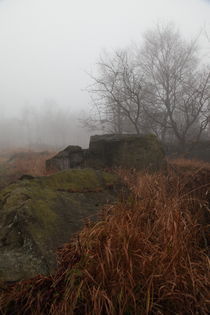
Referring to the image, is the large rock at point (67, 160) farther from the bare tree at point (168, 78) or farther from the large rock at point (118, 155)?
the bare tree at point (168, 78)

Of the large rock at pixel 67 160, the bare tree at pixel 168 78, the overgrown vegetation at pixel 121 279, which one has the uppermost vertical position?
the bare tree at pixel 168 78

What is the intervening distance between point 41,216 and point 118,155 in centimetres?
461

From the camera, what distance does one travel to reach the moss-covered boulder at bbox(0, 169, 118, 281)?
2.35m

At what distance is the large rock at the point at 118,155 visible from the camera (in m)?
7.12

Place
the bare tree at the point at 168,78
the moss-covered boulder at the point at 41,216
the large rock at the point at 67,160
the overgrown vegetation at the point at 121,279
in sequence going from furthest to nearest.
A: the bare tree at the point at 168,78, the large rock at the point at 67,160, the moss-covered boulder at the point at 41,216, the overgrown vegetation at the point at 121,279

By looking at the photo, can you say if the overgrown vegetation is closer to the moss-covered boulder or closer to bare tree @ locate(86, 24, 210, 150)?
the moss-covered boulder

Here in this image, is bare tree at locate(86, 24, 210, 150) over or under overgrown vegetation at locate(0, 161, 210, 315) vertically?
over

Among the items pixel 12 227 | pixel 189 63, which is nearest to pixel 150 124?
pixel 189 63

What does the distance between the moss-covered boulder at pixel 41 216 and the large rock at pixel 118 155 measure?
2.83 metres

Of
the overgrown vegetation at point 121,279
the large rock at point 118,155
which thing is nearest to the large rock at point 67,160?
the large rock at point 118,155

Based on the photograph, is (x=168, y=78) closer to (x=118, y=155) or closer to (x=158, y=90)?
(x=158, y=90)

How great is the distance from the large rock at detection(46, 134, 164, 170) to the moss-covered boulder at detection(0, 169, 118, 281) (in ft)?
9.29

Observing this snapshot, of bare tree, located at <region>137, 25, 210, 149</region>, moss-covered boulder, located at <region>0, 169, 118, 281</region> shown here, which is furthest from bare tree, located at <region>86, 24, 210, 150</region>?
moss-covered boulder, located at <region>0, 169, 118, 281</region>

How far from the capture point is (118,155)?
7.29 meters
